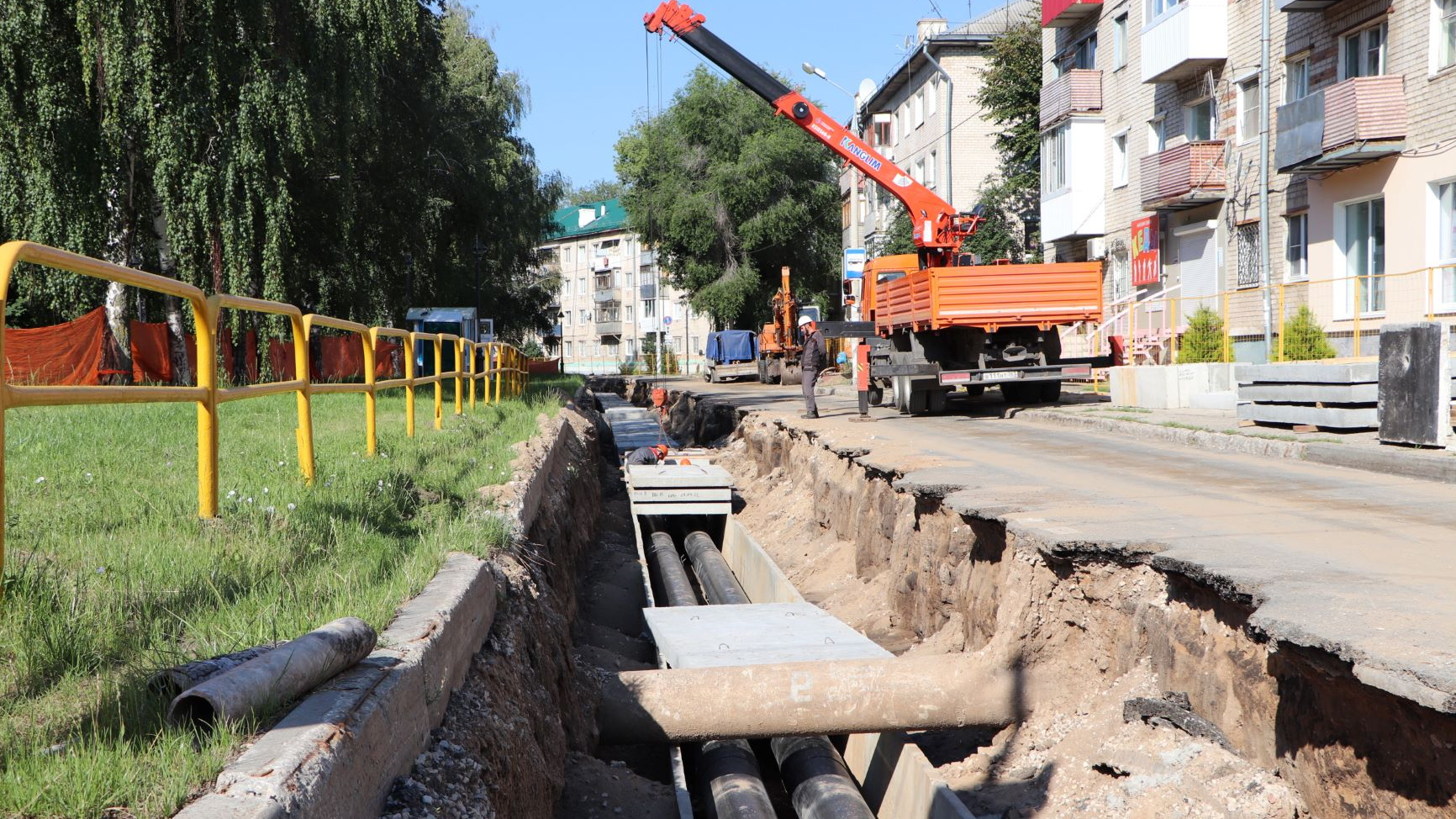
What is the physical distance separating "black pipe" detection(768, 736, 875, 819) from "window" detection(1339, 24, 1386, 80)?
59.3ft

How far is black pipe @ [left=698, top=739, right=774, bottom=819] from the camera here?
5426mm

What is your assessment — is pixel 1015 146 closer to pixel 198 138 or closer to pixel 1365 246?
pixel 1365 246

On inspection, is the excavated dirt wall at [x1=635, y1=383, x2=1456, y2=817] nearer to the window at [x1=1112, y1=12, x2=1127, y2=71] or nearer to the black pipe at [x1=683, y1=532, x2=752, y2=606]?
the black pipe at [x1=683, y1=532, x2=752, y2=606]

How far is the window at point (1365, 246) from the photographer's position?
18750mm

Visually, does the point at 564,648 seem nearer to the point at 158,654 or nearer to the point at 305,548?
the point at 305,548

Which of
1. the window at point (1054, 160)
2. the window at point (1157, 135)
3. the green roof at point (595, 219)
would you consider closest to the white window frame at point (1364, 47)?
the window at point (1157, 135)

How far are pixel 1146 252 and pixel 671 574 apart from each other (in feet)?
60.0

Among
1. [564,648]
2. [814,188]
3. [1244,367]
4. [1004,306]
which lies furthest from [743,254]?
[564,648]

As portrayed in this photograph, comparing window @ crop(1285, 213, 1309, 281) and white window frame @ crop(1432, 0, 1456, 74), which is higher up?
white window frame @ crop(1432, 0, 1456, 74)

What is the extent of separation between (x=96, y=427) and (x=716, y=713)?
16.1 ft

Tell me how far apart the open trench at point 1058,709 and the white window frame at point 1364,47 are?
50.2 ft

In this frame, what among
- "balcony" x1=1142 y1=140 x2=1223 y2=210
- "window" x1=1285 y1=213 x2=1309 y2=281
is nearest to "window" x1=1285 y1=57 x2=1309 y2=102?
"balcony" x1=1142 y1=140 x2=1223 y2=210

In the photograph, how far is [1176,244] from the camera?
2500 cm

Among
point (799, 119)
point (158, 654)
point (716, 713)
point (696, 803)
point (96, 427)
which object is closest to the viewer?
point (158, 654)
